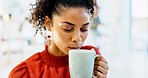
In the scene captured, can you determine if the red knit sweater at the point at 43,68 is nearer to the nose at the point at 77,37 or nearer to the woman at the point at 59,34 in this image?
the woman at the point at 59,34

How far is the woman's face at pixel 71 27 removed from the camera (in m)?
0.77

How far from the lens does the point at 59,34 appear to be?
2.63ft

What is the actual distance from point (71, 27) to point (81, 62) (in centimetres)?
15

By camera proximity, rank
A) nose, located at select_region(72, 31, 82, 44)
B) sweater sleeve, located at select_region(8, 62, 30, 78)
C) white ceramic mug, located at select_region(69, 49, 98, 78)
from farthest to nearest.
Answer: sweater sleeve, located at select_region(8, 62, 30, 78)
nose, located at select_region(72, 31, 82, 44)
white ceramic mug, located at select_region(69, 49, 98, 78)

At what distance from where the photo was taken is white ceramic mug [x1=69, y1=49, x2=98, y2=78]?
655 millimetres

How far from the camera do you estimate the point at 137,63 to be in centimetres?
162

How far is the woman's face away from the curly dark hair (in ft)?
0.08

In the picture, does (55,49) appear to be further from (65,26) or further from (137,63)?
(137,63)

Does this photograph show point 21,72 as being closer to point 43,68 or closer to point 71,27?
point 43,68

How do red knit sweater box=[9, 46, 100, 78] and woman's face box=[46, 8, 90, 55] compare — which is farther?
red knit sweater box=[9, 46, 100, 78]

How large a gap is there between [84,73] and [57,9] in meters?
0.26

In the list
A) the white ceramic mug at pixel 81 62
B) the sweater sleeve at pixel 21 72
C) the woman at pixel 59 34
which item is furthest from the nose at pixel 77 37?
the sweater sleeve at pixel 21 72

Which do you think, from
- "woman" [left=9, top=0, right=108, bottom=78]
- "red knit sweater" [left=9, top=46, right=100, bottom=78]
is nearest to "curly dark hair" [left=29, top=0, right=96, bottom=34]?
"woman" [left=9, top=0, right=108, bottom=78]

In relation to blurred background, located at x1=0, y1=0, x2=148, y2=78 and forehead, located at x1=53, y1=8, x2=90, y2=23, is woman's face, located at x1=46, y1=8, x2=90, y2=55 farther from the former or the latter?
blurred background, located at x1=0, y1=0, x2=148, y2=78
